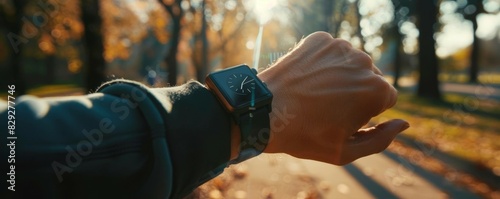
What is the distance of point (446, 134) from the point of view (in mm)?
9391

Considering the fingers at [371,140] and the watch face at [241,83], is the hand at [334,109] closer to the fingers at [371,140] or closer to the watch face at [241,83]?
the fingers at [371,140]

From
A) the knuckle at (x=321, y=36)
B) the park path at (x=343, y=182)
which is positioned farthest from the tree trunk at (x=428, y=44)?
the knuckle at (x=321, y=36)

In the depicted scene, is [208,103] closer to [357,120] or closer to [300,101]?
[300,101]

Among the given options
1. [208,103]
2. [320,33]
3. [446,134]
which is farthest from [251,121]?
[446,134]

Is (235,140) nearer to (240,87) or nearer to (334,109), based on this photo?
(240,87)

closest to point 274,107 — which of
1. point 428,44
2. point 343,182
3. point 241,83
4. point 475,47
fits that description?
point 241,83

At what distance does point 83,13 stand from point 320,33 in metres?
10.2

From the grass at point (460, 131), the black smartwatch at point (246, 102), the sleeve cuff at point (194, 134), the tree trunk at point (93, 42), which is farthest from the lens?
the tree trunk at point (93, 42)

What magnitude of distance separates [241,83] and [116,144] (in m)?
0.59

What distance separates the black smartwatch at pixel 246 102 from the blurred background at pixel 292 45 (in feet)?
1.86

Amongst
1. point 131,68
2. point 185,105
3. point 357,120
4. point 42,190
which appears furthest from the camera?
point 131,68

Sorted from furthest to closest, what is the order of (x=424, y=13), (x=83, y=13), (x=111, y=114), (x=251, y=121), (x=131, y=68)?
1. (x=131, y=68)
2. (x=424, y=13)
3. (x=83, y=13)
4. (x=251, y=121)
5. (x=111, y=114)

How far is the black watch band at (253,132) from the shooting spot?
4.73ft

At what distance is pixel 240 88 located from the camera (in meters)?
1.50
